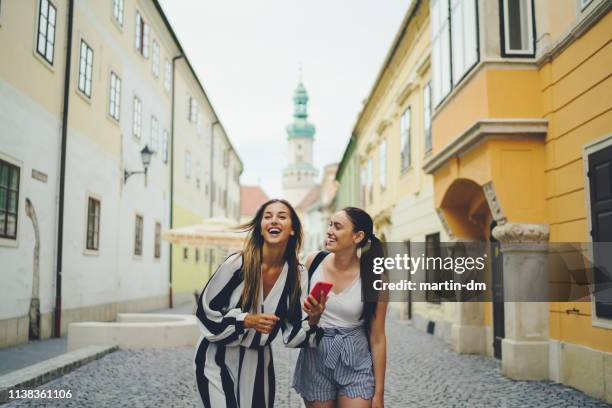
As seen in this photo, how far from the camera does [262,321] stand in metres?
3.22

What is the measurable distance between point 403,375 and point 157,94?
53.3 ft

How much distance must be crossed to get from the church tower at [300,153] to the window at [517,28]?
332 ft

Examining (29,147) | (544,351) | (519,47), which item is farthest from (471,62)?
(29,147)

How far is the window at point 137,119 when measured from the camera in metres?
18.8

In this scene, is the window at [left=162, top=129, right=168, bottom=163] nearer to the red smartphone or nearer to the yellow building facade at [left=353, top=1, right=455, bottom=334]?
the yellow building facade at [left=353, top=1, right=455, bottom=334]

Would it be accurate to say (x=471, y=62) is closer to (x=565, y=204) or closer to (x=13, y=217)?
(x=565, y=204)

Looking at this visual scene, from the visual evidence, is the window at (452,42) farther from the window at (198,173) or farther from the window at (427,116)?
the window at (198,173)

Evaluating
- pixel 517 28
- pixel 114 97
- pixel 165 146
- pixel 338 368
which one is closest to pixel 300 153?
pixel 165 146

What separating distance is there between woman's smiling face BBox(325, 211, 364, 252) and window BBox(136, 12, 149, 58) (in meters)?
17.2

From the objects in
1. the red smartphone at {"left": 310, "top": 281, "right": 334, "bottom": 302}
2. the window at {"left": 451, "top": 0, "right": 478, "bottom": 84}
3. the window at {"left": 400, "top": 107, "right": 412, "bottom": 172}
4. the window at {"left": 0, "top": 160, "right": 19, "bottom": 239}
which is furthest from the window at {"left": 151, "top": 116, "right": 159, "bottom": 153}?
the red smartphone at {"left": 310, "top": 281, "right": 334, "bottom": 302}

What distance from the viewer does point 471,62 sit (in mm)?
9406

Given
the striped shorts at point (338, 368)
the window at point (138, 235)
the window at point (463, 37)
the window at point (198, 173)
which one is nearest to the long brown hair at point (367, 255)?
the striped shorts at point (338, 368)

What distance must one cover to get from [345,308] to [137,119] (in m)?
16.7

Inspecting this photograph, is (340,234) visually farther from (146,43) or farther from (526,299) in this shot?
(146,43)
